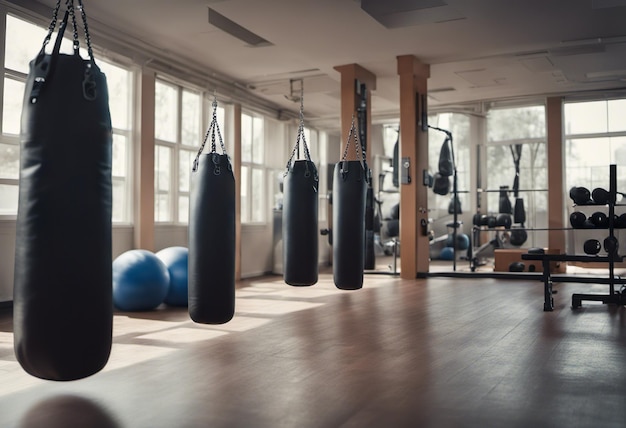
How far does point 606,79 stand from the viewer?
9172mm

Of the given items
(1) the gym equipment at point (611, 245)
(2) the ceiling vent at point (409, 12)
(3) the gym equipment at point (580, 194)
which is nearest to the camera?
(1) the gym equipment at point (611, 245)

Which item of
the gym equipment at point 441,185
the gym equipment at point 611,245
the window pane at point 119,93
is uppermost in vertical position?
the window pane at point 119,93

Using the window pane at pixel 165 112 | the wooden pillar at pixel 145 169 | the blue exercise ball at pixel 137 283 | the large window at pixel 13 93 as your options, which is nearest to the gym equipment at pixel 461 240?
the window pane at pixel 165 112

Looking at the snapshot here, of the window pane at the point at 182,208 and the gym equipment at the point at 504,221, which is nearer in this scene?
the window pane at the point at 182,208

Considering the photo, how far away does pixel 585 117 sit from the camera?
10320 millimetres

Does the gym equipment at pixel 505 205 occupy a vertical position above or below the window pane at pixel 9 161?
below

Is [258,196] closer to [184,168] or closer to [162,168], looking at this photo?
[184,168]

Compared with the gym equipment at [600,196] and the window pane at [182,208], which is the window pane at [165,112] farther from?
the gym equipment at [600,196]

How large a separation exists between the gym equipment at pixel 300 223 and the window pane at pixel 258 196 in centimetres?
553

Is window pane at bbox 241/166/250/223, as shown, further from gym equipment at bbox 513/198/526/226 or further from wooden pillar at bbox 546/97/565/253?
wooden pillar at bbox 546/97/565/253

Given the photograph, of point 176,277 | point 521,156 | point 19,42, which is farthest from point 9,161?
point 521,156

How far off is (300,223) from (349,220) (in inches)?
14.4

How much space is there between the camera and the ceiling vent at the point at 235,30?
6.41 meters

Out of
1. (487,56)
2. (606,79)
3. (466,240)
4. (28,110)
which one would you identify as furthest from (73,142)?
(466,240)
